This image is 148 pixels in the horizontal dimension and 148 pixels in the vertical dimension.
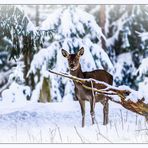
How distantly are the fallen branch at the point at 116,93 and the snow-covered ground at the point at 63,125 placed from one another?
0.06 metres

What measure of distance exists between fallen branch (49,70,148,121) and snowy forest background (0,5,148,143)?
0.08 m

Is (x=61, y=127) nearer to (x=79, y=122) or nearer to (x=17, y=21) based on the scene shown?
(x=79, y=122)

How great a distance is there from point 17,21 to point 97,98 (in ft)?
3.07

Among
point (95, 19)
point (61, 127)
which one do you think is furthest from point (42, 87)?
point (95, 19)

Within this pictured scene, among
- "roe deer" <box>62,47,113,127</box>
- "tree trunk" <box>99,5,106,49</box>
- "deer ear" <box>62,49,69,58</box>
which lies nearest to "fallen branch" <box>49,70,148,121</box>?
"roe deer" <box>62,47,113,127</box>

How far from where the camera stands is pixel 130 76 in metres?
4.77

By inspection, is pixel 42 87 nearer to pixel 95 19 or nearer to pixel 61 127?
pixel 61 127

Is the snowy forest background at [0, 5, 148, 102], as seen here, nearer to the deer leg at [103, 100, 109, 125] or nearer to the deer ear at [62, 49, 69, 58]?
the deer ear at [62, 49, 69, 58]

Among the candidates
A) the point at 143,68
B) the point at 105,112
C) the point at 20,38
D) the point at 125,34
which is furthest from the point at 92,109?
the point at 20,38

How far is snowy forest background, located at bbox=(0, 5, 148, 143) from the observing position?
4734 mm

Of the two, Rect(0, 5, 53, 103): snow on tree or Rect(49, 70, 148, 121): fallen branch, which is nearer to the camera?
Rect(49, 70, 148, 121): fallen branch

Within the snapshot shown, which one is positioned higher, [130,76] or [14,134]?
[130,76]

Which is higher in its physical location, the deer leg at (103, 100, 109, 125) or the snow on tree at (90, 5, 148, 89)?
the snow on tree at (90, 5, 148, 89)
